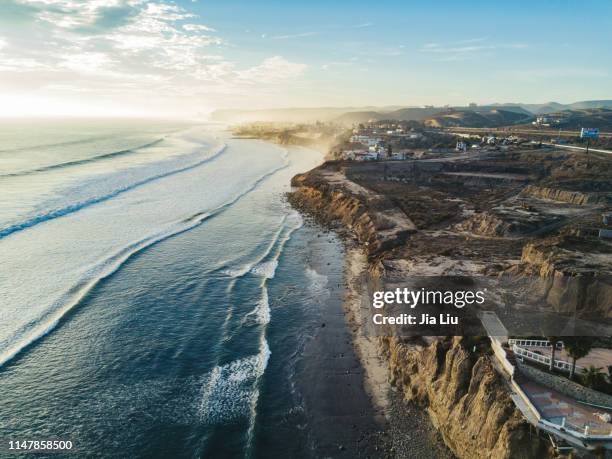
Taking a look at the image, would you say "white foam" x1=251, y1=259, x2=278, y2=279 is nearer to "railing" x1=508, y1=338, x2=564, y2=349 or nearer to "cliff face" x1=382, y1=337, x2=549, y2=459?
"cliff face" x1=382, y1=337, x2=549, y2=459

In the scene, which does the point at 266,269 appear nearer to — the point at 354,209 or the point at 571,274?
the point at 354,209

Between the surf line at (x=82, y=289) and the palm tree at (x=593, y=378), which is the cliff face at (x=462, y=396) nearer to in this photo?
the palm tree at (x=593, y=378)

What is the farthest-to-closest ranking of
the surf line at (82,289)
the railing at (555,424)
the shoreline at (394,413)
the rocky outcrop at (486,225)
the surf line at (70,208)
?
the surf line at (70,208) → the rocky outcrop at (486,225) → the surf line at (82,289) → the shoreline at (394,413) → the railing at (555,424)

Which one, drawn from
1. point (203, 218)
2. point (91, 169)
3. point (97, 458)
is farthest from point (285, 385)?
point (91, 169)

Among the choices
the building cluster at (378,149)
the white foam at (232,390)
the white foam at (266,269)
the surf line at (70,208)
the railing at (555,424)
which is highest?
the building cluster at (378,149)

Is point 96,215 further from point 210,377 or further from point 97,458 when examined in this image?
point 97,458

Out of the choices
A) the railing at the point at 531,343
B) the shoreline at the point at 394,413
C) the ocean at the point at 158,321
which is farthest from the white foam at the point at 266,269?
the railing at the point at 531,343

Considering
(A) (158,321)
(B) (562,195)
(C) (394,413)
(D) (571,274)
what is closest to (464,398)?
(C) (394,413)

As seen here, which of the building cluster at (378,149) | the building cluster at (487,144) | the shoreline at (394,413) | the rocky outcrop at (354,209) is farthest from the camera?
the building cluster at (487,144)

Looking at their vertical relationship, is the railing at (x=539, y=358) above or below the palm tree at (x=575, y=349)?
below
